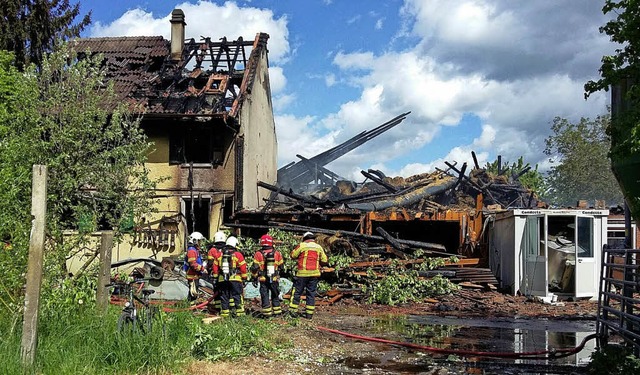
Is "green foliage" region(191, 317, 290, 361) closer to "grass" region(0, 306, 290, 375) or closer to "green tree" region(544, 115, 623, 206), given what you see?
"grass" region(0, 306, 290, 375)

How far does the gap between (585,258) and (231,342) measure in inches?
461

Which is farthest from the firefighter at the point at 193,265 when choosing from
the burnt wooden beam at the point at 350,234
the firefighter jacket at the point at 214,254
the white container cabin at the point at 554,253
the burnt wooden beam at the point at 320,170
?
the burnt wooden beam at the point at 320,170

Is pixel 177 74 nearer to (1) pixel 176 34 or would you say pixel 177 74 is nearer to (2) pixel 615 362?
(1) pixel 176 34

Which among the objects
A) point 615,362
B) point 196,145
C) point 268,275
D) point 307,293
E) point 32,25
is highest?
point 32,25

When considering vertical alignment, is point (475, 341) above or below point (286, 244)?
below

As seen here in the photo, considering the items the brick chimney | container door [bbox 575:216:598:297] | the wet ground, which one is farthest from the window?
the brick chimney

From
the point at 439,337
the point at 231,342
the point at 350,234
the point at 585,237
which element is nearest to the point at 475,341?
the point at 439,337

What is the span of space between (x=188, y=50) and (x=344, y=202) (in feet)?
28.8

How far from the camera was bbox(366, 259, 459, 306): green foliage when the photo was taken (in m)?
16.7

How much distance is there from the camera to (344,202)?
22.3 m

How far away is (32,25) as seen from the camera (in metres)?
21.7

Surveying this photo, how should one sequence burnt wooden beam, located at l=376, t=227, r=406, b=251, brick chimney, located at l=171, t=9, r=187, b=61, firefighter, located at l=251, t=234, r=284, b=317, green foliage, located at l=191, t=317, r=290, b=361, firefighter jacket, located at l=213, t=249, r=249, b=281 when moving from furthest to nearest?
brick chimney, located at l=171, t=9, r=187, b=61 → burnt wooden beam, located at l=376, t=227, r=406, b=251 → firefighter, located at l=251, t=234, r=284, b=317 → firefighter jacket, located at l=213, t=249, r=249, b=281 → green foliage, located at l=191, t=317, r=290, b=361

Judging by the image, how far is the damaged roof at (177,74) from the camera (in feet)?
68.8

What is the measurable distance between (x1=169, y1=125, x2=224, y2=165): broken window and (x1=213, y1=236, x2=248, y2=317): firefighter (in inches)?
368
